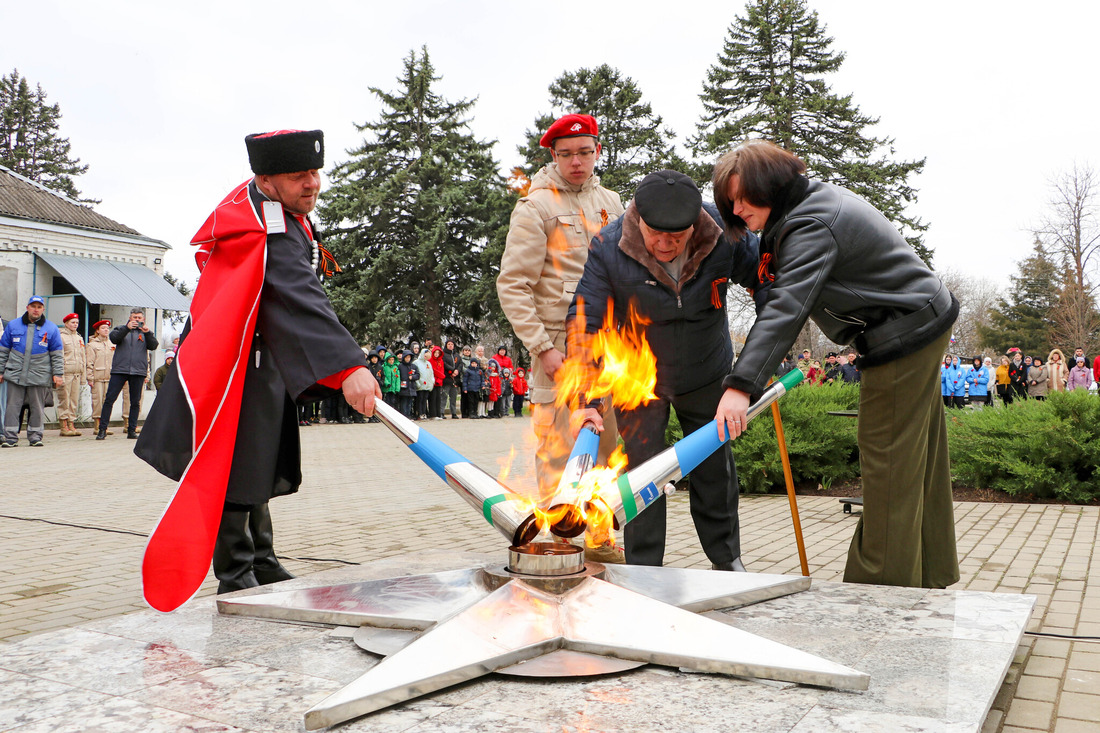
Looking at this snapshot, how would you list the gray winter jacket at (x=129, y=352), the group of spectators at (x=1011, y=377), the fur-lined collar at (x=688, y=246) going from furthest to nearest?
the group of spectators at (x=1011, y=377) → the gray winter jacket at (x=129, y=352) → the fur-lined collar at (x=688, y=246)

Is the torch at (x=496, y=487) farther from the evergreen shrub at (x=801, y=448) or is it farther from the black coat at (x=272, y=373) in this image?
the evergreen shrub at (x=801, y=448)

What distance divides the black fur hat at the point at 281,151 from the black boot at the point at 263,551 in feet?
5.14

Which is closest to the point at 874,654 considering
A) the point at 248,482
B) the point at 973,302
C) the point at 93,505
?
the point at 248,482

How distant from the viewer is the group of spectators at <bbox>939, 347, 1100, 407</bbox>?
23125 millimetres

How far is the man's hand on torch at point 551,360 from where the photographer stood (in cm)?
476

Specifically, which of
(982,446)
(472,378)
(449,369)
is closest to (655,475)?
(982,446)

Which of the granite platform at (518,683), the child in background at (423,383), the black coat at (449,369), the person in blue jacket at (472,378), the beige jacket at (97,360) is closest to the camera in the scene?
the granite platform at (518,683)

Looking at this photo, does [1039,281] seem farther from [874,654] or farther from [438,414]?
[874,654]

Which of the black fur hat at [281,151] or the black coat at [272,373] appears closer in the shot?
the black coat at [272,373]

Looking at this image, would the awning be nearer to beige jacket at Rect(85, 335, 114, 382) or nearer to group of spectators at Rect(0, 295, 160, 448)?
beige jacket at Rect(85, 335, 114, 382)

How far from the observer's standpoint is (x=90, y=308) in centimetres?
2002

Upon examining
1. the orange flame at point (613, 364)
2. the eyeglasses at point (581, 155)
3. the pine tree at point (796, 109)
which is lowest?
the orange flame at point (613, 364)

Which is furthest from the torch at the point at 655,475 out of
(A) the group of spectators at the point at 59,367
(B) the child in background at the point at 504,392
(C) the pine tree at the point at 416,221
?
(C) the pine tree at the point at 416,221

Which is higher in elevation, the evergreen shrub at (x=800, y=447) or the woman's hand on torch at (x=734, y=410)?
the woman's hand on torch at (x=734, y=410)
